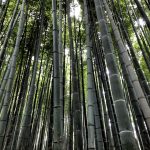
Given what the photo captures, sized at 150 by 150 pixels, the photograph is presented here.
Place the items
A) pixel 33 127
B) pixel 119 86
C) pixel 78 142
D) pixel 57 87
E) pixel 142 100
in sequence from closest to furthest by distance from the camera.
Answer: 1. pixel 119 86
2. pixel 142 100
3. pixel 57 87
4. pixel 78 142
5. pixel 33 127

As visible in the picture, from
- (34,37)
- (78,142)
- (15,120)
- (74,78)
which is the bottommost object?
(78,142)

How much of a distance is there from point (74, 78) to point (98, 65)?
0.93 metres

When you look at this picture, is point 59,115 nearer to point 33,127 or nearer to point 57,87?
point 57,87

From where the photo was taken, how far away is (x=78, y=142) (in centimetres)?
290

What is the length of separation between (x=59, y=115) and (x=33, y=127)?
104 inches

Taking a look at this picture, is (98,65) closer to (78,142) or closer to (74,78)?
(74,78)

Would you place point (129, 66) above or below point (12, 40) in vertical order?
below

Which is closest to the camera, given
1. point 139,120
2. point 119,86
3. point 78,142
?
point 119,86

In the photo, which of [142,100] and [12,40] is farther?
[12,40]

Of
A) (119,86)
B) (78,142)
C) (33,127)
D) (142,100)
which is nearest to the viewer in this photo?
(119,86)

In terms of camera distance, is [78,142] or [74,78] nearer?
[78,142]

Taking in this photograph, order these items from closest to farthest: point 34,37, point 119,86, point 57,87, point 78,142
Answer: point 119,86
point 57,87
point 78,142
point 34,37

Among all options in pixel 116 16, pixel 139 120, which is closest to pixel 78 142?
pixel 139 120

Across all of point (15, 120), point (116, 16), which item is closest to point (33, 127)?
point (15, 120)
